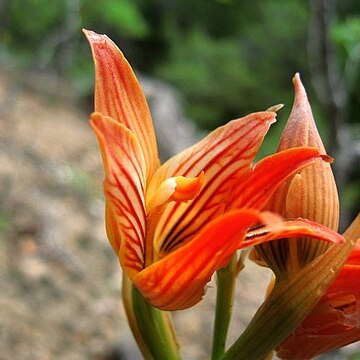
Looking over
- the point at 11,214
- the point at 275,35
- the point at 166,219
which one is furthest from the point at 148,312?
the point at 275,35

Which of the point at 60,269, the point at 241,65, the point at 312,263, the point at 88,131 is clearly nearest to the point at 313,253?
the point at 312,263

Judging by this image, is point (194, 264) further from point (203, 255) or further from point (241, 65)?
point (241, 65)

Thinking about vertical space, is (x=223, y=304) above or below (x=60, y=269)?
above

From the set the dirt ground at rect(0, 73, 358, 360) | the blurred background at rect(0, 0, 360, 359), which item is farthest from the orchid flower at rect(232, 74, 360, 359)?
the dirt ground at rect(0, 73, 358, 360)

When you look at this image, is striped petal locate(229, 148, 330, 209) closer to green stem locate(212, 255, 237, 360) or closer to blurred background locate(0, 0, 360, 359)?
green stem locate(212, 255, 237, 360)

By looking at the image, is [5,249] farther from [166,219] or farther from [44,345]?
[166,219]

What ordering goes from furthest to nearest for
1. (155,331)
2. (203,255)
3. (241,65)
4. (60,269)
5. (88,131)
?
(241,65)
(88,131)
(60,269)
(155,331)
(203,255)
